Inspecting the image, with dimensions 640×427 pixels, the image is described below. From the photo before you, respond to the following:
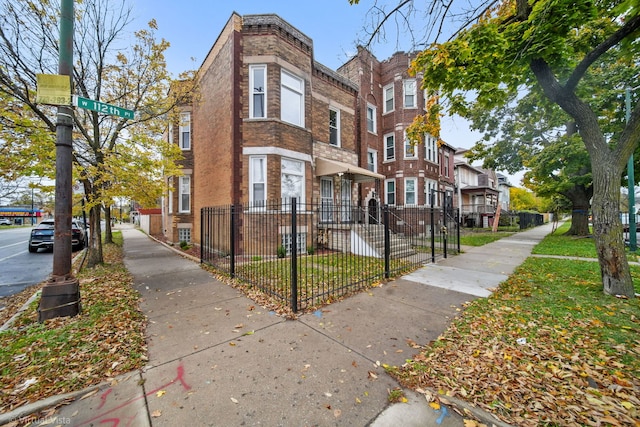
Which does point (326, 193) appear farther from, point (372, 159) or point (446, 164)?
point (446, 164)

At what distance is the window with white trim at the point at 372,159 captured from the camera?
1669cm

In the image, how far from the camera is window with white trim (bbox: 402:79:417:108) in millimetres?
17242

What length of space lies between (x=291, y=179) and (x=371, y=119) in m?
9.65

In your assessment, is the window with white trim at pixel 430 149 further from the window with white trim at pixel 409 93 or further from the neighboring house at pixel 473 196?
the neighboring house at pixel 473 196

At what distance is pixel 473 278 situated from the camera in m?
6.63

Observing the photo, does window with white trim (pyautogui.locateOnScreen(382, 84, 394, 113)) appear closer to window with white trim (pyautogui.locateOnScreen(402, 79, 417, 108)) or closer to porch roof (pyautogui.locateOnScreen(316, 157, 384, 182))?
window with white trim (pyautogui.locateOnScreen(402, 79, 417, 108))

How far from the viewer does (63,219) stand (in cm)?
426

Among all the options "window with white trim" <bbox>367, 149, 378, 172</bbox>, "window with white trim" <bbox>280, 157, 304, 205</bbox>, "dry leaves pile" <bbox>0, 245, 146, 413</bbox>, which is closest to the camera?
"dry leaves pile" <bbox>0, 245, 146, 413</bbox>

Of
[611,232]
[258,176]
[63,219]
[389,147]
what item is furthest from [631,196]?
[63,219]

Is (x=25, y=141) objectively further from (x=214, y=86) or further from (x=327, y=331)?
(x=327, y=331)

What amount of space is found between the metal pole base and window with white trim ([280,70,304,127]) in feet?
27.0

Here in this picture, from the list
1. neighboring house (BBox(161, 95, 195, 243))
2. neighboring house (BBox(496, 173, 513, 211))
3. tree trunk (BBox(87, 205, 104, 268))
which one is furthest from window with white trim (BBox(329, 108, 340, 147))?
neighboring house (BBox(496, 173, 513, 211))

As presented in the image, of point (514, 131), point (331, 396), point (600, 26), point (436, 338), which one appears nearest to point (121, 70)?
point (331, 396)

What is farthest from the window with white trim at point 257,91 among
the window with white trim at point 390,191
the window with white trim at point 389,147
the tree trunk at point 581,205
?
the tree trunk at point 581,205
